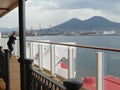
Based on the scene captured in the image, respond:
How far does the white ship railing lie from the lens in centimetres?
434

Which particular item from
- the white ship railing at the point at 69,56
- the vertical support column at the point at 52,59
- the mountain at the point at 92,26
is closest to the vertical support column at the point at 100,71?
the white ship railing at the point at 69,56

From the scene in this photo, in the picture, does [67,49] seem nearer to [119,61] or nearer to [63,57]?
[63,57]

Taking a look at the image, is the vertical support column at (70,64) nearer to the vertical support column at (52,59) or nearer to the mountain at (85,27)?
the vertical support column at (52,59)

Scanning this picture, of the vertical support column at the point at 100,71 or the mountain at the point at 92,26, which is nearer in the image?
the vertical support column at the point at 100,71

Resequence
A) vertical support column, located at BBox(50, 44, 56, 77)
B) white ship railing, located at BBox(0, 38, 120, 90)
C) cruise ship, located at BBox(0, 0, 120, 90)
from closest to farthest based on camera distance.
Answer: cruise ship, located at BBox(0, 0, 120, 90), white ship railing, located at BBox(0, 38, 120, 90), vertical support column, located at BBox(50, 44, 56, 77)

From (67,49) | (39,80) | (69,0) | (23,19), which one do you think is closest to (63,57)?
(67,49)

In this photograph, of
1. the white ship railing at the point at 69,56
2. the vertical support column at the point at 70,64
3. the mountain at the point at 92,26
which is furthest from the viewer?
the mountain at the point at 92,26

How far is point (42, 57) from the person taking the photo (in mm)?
8586

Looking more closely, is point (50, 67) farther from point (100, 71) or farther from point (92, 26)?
point (92, 26)

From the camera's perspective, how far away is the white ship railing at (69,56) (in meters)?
4.34

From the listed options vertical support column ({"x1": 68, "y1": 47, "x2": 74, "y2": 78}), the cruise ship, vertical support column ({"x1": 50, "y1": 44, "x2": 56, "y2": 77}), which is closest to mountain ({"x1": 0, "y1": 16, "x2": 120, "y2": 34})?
vertical support column ({"x1": 50, "y1": 44, "x2": 56, "y2": 77})

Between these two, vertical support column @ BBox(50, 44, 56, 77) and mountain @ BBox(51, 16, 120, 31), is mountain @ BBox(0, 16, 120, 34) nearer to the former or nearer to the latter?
mountain @ BBox(51, 16, 120, 31)

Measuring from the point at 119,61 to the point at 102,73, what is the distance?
0.47 m

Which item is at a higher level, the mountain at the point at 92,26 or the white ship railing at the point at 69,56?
the mountain at the point at 92,26
